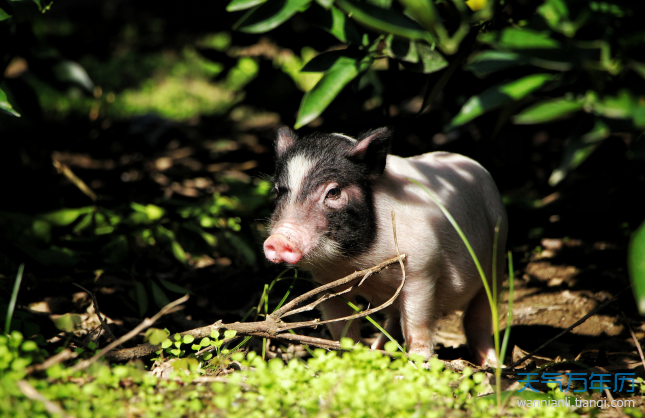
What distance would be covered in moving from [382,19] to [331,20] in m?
0.92

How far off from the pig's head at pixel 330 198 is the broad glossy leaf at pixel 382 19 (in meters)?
1.23

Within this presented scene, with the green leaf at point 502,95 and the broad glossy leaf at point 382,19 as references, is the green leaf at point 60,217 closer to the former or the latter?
the broad glossy leaf at point 382,19

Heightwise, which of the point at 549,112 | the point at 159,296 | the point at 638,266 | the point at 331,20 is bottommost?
the point at 159,296

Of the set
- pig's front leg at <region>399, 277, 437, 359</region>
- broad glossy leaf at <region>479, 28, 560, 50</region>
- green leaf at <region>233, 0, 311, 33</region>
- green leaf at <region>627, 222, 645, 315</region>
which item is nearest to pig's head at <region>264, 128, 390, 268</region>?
pig's front leg at <region>399, 277, 437, 359</region>

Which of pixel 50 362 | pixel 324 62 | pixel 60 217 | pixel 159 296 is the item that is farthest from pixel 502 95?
pixel 60 217

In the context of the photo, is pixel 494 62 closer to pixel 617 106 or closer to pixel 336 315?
pixel 617 106

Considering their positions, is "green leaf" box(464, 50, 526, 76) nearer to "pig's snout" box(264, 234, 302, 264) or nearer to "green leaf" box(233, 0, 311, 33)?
"green leaf" box(233, 0, 311, 33)

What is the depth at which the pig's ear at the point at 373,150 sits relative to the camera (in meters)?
3.28

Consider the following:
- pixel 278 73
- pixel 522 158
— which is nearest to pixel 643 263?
pixel 522 158

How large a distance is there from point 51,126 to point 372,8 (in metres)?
7.89

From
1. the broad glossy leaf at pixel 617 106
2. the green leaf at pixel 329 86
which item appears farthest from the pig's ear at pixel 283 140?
the broad glossy leaf at pixel 617 106

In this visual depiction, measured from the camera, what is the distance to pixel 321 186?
3.24 metres

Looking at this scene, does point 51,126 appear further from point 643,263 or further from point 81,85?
point 643,263

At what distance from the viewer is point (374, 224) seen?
10.8 ft
